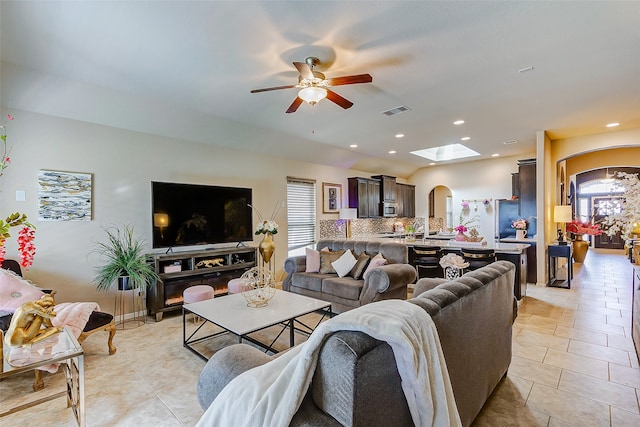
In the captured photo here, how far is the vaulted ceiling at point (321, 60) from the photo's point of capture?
2170 mm

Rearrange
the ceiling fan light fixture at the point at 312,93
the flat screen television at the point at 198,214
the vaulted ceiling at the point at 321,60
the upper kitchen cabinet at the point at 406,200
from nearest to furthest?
the vaulted ceiling at the point at 321,60, the ceiling fan light fixture at the point at 312,93, the flat screen television at the point at 198,214, the upper kitchen cabinet at the point at 406,200

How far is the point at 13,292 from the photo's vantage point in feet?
8.98

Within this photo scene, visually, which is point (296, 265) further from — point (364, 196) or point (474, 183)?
point (474, 183)

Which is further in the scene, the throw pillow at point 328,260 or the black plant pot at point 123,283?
the throw pillow at point 328,260

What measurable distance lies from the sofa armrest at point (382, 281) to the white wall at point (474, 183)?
227 inches

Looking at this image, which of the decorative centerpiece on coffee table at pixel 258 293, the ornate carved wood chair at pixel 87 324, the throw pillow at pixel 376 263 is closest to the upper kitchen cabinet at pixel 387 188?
the throw pillow at pixel 376 263

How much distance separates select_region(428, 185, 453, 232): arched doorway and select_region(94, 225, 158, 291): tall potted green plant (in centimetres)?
819

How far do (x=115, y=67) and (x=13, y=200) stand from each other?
1928 millimetres

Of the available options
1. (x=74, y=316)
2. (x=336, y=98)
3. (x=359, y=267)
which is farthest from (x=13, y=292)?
(x=359, y=267)

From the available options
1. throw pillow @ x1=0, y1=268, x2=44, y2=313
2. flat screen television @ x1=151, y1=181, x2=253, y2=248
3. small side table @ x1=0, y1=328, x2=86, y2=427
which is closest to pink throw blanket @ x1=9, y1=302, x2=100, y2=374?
small side table @ x1=0, y1=328, x2=86, y2=427

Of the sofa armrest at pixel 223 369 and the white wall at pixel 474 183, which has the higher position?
the white wall at pixel 474 183

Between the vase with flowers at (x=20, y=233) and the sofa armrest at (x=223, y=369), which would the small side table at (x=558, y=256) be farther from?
the vase with flowers at (x=20, y=233)

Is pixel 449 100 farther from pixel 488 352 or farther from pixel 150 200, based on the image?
pixel 150 200

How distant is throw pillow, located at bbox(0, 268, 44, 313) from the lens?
8.77 ft
